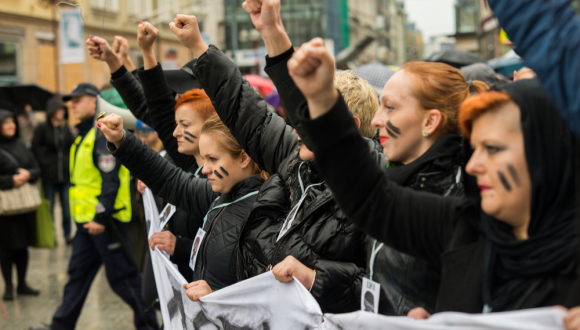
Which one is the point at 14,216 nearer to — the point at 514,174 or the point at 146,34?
the point at 146,34

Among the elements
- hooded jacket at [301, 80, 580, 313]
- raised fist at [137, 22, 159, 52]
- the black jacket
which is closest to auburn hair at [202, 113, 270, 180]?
the black jacket

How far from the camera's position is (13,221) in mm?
5207

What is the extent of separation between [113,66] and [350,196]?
2.27 m

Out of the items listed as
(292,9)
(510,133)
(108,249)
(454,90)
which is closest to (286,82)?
(454,90)

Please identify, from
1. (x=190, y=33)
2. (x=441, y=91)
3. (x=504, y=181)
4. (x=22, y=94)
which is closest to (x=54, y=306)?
(x=190, y=33)

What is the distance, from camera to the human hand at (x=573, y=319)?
95cm

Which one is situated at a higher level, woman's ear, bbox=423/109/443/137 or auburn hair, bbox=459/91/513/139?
auburn hair, bbox=459/91/513/139

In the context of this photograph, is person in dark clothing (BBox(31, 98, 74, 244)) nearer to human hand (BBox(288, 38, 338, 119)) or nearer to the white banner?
the white banner

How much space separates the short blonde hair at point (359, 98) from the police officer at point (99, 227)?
2.63 meters

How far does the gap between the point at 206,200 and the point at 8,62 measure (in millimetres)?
16703

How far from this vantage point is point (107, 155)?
13.8ft

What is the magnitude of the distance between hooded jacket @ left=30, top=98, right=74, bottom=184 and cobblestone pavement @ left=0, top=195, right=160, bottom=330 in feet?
5.77

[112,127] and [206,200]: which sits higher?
[112,127]

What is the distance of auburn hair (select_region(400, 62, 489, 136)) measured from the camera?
1.57m
